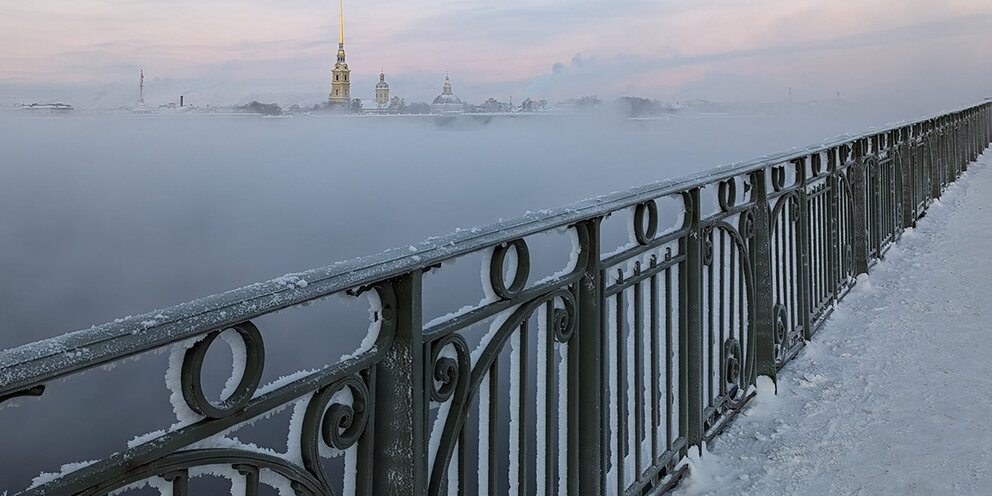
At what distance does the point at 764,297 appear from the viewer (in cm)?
347

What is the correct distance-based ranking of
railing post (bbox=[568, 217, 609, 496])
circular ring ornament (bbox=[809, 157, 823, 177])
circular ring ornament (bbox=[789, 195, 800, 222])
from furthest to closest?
circular ring ornament (bbox=[809, 157, 823, 177]), circular ring ornament (bbox=[789, 195, 800, 222]), railing post (bbox=[568, 217, 609, 496])

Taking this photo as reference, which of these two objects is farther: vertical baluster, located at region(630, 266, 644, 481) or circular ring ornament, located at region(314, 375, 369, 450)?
vertical baluster, located at region(630, 266, 644, 481)

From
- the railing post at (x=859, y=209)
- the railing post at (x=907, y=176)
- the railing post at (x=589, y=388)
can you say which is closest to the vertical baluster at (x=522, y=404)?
the railing post at (x=589, y=388)

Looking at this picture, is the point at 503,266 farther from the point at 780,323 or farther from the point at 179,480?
the point at 780,323

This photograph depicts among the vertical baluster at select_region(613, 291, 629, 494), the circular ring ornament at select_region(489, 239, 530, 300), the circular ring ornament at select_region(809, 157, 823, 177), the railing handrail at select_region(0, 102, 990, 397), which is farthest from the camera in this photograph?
the circular ring ornament at select_region(809, 157, 823, 177)

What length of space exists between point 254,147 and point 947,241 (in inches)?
3795

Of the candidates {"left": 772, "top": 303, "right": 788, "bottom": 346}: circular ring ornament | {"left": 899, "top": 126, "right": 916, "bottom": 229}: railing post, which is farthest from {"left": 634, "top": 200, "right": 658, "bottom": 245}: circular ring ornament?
{"left": 899, "top": 126, "right": 916, "bottom": 229}: railing post

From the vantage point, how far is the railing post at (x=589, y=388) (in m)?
2.04

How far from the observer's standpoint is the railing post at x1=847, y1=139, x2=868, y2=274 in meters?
5.23

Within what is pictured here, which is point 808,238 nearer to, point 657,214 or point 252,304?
point 657,214

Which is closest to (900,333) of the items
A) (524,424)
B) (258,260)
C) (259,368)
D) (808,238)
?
(808,238)

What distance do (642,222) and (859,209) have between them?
148 inches

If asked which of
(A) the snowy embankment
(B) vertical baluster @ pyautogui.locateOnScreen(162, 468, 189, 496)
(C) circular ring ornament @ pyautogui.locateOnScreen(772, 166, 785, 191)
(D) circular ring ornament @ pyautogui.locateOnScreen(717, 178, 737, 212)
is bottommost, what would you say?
(A) the snowy embankment

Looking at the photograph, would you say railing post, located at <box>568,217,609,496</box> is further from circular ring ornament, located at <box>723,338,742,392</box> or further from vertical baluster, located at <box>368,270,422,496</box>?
circular ring ornament, located at <box>723,338,742,392</box>
